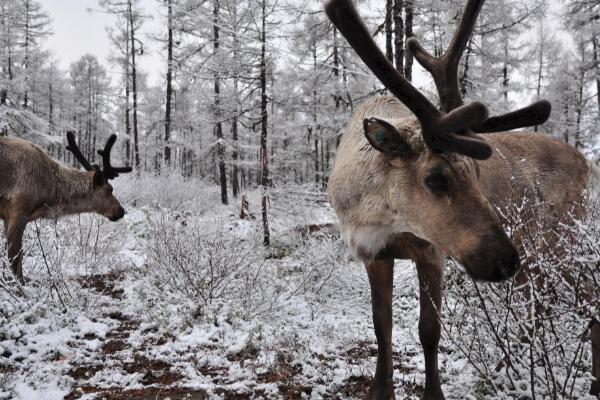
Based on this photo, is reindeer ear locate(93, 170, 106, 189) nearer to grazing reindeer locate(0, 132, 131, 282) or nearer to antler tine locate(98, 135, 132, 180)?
grazing reindeer locate(0, 132, 131, 282)

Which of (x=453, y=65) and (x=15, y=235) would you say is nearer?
A: (x=453, y=65)

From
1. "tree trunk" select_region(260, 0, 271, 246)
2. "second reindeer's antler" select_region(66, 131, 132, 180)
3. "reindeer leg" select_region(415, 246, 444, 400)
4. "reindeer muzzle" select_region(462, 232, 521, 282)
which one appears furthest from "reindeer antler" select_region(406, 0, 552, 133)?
"tree trunk" select_region(260, 0, 271, 246)

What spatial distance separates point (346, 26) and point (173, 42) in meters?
21.0

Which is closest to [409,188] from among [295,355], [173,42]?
[295,355]

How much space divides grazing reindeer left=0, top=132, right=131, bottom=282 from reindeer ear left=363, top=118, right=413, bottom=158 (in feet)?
16.1

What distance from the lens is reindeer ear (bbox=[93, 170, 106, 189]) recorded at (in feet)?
22.8

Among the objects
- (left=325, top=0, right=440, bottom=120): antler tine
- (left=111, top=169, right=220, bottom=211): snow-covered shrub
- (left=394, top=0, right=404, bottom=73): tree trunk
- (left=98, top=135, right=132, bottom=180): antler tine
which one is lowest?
(left=111, top=169, right=220, bottom=211): snow-covered shrub

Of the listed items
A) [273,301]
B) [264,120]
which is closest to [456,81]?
[273,301]

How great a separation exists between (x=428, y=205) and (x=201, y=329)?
3.05 m

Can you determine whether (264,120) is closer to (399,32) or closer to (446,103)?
(399,32)

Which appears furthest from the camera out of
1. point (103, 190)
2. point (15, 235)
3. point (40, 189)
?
point (103, 190)

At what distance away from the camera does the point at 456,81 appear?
243 cm

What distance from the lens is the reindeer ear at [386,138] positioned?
6.98 feet

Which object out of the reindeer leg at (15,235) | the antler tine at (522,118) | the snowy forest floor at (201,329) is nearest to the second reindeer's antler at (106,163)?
the snowy forest floor at (201,329)
